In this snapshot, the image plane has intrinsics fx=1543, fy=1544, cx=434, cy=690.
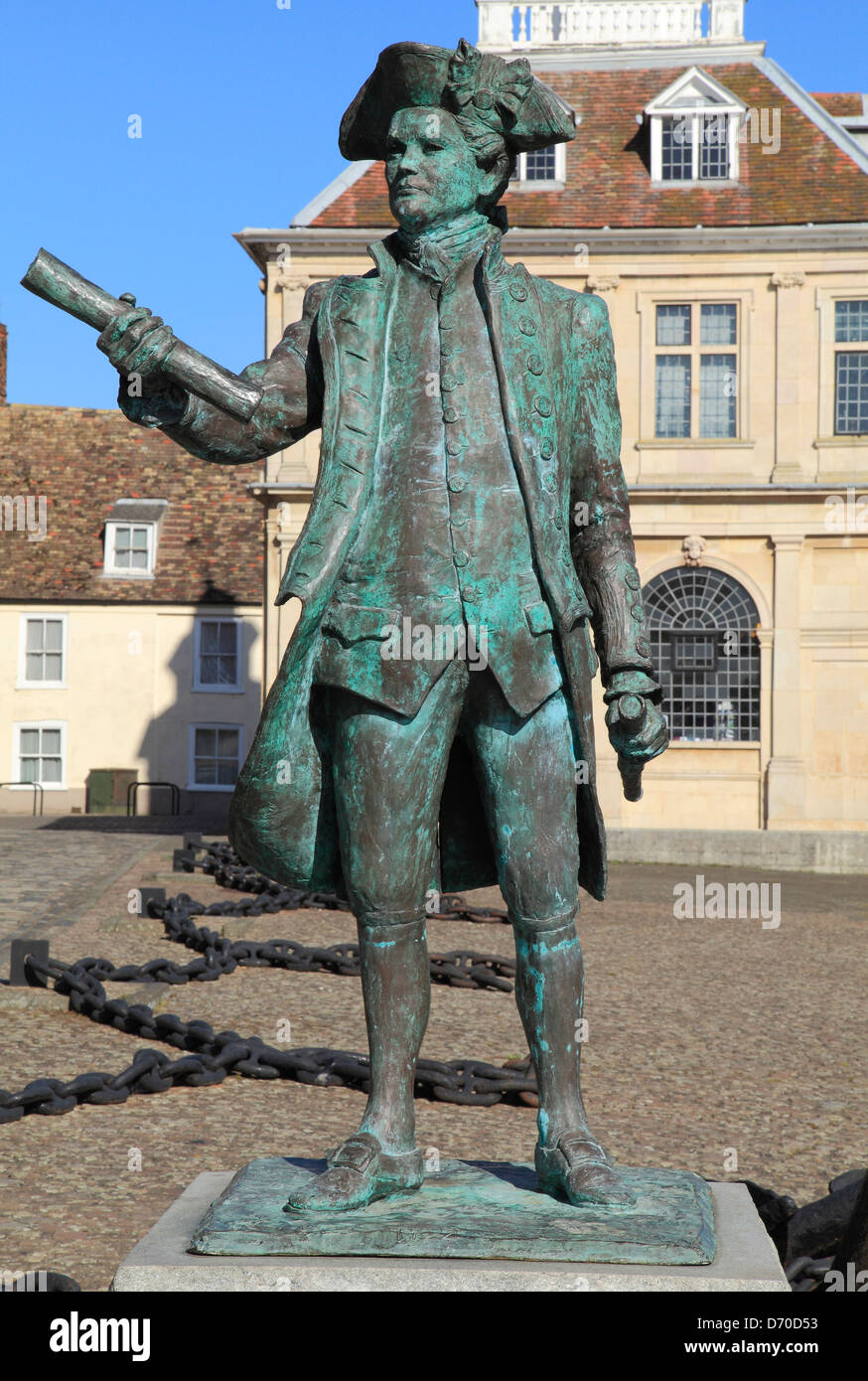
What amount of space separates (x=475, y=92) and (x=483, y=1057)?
4984 mm

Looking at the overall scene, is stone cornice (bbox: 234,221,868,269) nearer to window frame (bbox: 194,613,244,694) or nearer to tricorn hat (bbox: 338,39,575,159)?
window frame (bbox: 194,613,244,694)

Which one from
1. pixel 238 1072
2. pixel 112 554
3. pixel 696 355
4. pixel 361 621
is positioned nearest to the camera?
pixel 361 621

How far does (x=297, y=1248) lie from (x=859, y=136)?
2705 cm

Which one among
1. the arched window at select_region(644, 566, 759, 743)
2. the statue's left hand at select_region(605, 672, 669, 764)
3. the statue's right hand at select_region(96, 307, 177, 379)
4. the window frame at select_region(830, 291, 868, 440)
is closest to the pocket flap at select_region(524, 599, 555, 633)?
the statue's left hand at select_region(605, 672, 669, 764)

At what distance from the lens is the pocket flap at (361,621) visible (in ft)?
11.3

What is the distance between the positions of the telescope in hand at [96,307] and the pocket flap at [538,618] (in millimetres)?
884

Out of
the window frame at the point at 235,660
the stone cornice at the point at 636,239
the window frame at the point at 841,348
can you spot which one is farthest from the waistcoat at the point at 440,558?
the window frame at the point at 235,660

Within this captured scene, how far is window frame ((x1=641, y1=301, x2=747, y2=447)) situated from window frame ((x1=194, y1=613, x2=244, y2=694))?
1200 cm

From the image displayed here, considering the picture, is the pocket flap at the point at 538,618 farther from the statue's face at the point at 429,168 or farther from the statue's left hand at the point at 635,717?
the statue's face at the point at 429,168

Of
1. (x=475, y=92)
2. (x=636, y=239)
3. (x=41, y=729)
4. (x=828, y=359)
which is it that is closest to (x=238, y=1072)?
(x=475, y=92)

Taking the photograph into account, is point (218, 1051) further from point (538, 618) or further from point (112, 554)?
point (112, 554)

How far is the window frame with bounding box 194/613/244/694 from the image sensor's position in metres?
32.2

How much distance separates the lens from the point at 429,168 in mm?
3637
